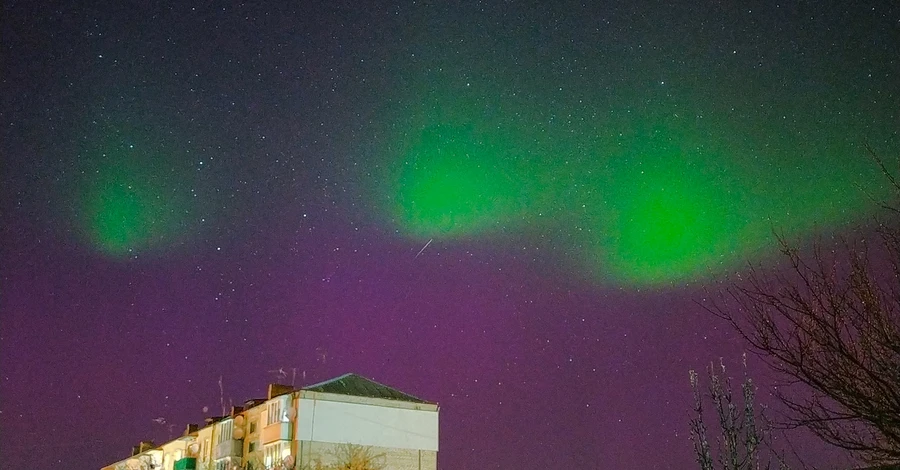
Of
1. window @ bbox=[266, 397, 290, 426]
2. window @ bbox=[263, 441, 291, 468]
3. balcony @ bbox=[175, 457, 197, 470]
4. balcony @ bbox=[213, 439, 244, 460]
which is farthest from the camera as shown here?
balcony @ bbox=[175, 457, 197, 470]

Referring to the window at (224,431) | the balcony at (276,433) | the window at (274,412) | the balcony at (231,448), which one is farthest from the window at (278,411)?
the window at (224,431)

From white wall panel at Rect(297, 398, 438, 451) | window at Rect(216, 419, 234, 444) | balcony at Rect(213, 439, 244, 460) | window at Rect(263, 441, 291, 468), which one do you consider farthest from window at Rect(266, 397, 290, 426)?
window at Rect(216, 419, 234, 444)

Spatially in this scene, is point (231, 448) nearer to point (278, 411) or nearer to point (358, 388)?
point (278, 411)

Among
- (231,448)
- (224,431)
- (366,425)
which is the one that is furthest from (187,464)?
(366,425)

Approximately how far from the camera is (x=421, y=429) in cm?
5434

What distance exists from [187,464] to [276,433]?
43.7 feet

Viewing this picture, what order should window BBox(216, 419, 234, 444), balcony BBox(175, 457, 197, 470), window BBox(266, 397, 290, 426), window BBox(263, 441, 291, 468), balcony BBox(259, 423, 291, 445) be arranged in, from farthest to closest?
1. balcony BBox(175, 457, 197, 470)
2. window BBox(216, 419, 234, 444)
3. window BBox(266, 397, 290, 426)
4. balcony BBox(259, 423, 291, 445)
5. window BBox(263, 441, 291, 468)

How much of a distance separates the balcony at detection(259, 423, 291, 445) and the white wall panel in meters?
0.95

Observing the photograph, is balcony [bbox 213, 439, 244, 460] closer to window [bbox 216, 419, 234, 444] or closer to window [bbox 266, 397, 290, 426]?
window [bbox 216, 419, 234, 444]

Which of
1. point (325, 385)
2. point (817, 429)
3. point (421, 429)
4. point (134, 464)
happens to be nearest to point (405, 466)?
point (421, 429)

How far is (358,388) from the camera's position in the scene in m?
54.7

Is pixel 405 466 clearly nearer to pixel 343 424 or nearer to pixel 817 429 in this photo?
pixel 343 424

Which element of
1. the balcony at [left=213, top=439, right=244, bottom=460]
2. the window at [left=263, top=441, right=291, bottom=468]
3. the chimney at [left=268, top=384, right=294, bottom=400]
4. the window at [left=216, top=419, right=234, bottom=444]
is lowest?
the window at [left=263, top=441, right=291, bottom=468]

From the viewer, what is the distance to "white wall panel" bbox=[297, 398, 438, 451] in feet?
166
